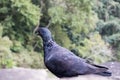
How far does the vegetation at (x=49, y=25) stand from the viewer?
8984mm

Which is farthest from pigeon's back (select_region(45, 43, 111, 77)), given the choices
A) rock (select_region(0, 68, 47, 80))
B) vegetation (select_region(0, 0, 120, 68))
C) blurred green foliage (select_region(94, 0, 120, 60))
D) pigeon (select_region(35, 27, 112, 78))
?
blurred green foliage (select_region(94, 0, 120, 60))

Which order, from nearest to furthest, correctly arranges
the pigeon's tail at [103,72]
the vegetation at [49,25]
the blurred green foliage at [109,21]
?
the pigeon's tail at [103,72] < the vegetation at [49,25] < the blurred green foliage at [109,21]

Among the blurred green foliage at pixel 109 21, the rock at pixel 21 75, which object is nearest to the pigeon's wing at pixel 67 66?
the rock at pixel 21 75

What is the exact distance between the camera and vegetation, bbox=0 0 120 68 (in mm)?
8984

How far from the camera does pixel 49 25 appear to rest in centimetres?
996

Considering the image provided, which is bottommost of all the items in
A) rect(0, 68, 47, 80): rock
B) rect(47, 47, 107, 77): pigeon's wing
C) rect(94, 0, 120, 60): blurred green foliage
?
rect(94, 0, 120, 60): blurred green foliage

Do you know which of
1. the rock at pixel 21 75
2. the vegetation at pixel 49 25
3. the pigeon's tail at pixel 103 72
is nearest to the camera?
the pigeon's tail at pixel 103 72

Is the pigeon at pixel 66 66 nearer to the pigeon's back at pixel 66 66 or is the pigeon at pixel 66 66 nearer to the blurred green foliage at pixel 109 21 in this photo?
the pigeon's back at pixel 66 66

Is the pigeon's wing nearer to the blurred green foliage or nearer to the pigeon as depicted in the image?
the pigeon

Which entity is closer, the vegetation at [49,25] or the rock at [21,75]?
Answer: the rock at [21,75]

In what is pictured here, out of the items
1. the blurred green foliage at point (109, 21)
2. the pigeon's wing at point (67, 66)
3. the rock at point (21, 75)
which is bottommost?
the blurred green foliage at point (109, 21)

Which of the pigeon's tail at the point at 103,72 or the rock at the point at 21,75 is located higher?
the pigeon's tail at the point at 103,72

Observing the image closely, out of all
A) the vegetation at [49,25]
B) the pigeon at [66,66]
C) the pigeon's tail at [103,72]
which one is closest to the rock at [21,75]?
the pigeon at [66,66]

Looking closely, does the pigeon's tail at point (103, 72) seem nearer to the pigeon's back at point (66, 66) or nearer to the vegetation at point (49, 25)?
the pigeon's back at point (66, 66)
